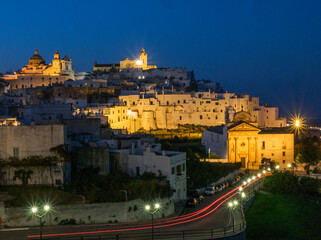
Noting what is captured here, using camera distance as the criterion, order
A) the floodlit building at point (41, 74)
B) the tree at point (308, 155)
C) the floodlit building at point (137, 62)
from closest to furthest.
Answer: the tree at point (308, 155), the floodlit building at point (41, 74), the floodlit building at point (137, 62)

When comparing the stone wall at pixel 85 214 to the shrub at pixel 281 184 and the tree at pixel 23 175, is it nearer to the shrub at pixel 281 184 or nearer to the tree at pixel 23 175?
the tree at pixel 23 175

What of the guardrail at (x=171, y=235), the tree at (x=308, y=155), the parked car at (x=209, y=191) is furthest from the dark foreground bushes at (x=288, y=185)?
the guardrail at (x=171, y=235)

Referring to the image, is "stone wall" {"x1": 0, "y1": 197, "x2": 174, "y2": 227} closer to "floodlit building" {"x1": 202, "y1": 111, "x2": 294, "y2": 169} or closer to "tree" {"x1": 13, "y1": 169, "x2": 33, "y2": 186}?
"tree" {"x1": 13, "y1": 169, "x2": 33, "y2": 186}

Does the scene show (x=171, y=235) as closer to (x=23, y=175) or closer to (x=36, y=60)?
(x=23, y=175)

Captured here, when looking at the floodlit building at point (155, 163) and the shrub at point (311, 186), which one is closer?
the floodlit building at point (155, 163)

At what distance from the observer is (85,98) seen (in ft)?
243

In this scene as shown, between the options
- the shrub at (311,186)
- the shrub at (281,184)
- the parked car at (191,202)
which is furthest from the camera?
the shrub at (311,186)

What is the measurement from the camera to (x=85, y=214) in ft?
73.7

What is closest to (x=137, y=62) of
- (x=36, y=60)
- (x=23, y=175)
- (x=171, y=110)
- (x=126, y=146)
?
(x=36, y=60)

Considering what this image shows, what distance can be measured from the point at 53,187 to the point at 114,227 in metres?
5.44

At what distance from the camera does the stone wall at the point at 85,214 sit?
21.9 meters

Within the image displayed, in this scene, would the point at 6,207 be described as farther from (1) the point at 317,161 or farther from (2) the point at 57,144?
(1) the point at 317,161

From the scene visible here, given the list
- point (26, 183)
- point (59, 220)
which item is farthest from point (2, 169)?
point (59, 220)

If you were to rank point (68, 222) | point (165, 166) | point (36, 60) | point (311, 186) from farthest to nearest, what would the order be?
point (36, 60)
point (311, 186)
point (165, 166)
point (68, 222)
